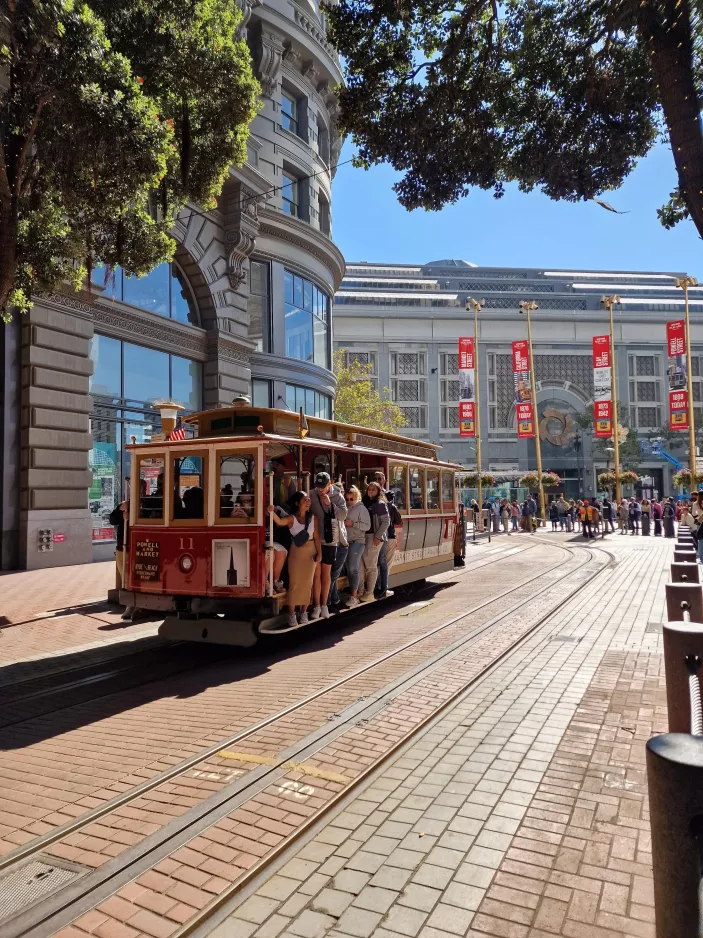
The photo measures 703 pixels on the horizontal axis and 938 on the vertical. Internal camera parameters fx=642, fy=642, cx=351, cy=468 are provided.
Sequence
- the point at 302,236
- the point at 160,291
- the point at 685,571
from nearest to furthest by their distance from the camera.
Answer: the point at 685,571 → the point at 160,291 → the point at 302,236

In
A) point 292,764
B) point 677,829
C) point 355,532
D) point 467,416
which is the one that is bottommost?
point 292,764

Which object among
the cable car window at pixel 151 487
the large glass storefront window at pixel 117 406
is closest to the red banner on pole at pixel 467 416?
the large glass storefront window at pixel 117 406

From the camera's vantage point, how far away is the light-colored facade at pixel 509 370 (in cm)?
6594

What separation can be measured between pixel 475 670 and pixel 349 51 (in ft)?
25.8

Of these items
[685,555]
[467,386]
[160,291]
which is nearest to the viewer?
[685,555]

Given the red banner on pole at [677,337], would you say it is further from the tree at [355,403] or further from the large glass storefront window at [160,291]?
the large glass storefront window at [160,291]

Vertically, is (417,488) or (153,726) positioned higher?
(417,488)

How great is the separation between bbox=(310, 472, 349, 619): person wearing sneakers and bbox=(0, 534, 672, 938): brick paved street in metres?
1.20

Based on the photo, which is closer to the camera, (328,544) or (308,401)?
(328,544)

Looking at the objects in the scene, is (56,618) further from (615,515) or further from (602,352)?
(615,515)

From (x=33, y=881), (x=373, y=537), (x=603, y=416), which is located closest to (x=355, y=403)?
(x=603, y=416)

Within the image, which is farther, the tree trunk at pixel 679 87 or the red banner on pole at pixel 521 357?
the red banner on pole at pixel 521 357

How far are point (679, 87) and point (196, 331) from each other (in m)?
18.3

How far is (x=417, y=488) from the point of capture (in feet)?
42.5
